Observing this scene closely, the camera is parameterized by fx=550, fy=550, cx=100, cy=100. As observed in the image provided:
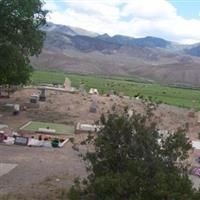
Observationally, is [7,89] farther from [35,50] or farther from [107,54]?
[107,54]

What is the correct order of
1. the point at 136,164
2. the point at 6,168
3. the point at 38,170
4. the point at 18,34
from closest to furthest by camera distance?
the point at 136,164, the point at 38,170, the point at 6,168, the point at 18,34

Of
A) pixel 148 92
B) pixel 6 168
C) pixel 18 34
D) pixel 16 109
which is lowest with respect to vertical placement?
pixel 148 92

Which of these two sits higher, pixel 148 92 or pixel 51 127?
pixel 51 127

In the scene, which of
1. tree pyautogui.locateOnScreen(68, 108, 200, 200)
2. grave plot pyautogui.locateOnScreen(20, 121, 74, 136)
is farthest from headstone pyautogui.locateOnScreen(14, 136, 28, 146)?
tree pyautogui.locateOnScreen(68, 108, 200, 200)

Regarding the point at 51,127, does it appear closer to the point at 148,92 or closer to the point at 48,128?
the point at 48,128

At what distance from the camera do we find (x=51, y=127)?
1123 inches

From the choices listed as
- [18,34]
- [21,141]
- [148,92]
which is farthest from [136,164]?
[148,92]

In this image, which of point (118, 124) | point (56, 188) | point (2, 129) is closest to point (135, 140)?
point (118, 124)

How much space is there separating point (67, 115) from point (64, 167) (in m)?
14.7

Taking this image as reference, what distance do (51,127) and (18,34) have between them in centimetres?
571

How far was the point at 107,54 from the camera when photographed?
19300 centimetres

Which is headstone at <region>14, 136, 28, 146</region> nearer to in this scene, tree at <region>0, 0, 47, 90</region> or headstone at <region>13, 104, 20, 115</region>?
tree at <region>0, 0, 47, 90</region>

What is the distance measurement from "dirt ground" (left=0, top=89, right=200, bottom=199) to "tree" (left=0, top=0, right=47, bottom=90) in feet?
9.55

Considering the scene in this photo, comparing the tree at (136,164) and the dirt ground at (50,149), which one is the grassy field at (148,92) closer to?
the dirt ground at (50,149)
